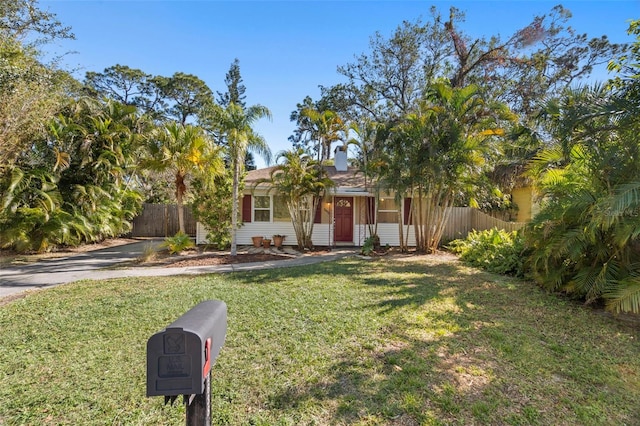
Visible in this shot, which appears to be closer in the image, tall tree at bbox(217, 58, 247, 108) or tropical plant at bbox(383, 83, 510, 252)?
tropical plant at bbox(383, 83, 510, 252)

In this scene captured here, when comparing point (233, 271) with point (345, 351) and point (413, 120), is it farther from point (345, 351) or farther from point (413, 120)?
point (413, 120)

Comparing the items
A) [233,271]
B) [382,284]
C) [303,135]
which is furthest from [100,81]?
[382,284]

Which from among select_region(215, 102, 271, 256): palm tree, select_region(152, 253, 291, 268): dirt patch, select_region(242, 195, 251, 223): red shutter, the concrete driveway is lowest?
the concrete driveway

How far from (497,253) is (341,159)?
918cm

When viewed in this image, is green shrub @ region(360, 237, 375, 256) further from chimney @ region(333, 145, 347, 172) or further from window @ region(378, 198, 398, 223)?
chimney @ region(333, 145, 347, 172)

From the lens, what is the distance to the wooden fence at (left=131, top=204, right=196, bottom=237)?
705 inches

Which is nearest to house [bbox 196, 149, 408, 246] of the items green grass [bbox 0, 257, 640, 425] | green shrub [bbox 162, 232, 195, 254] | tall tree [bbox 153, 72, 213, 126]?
green shrub [bbox 162, 232, 195, 254]

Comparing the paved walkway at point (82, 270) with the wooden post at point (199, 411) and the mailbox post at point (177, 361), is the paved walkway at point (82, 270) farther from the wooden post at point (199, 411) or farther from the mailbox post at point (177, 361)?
the mailbox post at point (177, 361)

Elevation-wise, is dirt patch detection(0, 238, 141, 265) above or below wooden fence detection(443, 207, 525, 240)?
below

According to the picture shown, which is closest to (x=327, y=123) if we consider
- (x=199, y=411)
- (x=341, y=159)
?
(x=341, y=159)

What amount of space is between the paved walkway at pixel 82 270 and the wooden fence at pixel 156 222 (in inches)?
290

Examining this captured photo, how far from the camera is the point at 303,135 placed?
30.5 metres

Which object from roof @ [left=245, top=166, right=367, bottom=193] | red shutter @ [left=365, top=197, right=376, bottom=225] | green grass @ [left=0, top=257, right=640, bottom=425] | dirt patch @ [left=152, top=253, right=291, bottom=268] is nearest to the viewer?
green grass @ [left=0, top=257, right=640, bottom=425]

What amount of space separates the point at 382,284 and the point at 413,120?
6.12m
